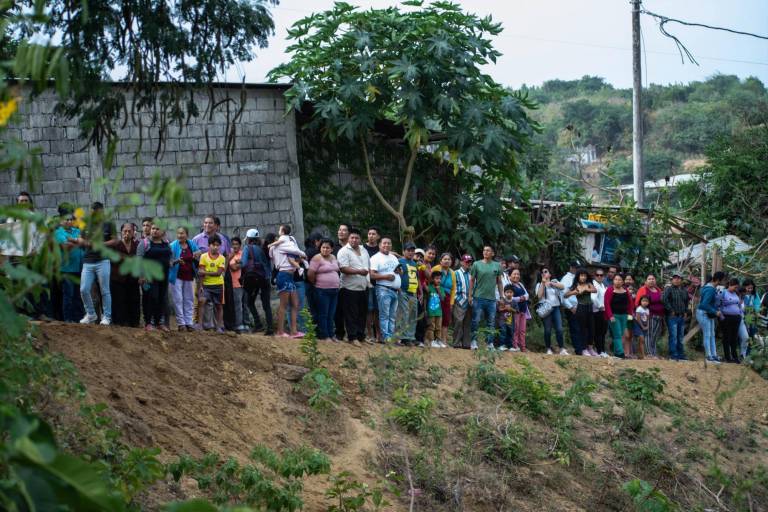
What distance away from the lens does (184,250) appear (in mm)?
13047

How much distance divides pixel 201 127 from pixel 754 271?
11960 millimetres

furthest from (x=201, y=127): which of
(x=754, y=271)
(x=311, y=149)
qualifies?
(x=754, y=271)

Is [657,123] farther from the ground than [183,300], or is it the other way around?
[657,123]

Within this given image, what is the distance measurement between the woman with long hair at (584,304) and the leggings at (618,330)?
44 centimetres

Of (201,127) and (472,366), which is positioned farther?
(201,127)

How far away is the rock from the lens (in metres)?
12.5

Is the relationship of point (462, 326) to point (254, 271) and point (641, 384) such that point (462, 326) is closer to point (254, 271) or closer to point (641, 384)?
point (641, 384)

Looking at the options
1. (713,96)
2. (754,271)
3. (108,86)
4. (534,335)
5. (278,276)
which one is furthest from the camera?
(713,96)

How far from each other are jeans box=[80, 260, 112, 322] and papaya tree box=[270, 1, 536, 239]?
515 cm

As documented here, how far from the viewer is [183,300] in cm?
1306

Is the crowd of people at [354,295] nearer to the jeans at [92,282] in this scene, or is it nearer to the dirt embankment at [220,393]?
the jeans at [92,282]

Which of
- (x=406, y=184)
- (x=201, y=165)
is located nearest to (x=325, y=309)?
(x=201, y=165)

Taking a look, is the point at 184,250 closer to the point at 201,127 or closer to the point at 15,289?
the point at 201,127

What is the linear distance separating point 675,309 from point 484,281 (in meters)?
4.30
